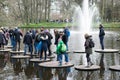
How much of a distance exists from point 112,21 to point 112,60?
233 ft

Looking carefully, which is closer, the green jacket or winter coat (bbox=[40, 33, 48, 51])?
the green jacket

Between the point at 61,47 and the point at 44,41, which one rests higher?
the point at 44,41

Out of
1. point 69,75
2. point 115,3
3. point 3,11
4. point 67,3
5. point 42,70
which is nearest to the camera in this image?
point 69,75

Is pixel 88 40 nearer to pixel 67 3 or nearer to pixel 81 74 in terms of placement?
pixel 81 74

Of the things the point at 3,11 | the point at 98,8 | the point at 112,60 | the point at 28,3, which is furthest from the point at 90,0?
the point at 112,60

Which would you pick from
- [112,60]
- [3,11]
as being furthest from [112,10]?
[112,60]

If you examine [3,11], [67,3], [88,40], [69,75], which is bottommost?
[69,75]

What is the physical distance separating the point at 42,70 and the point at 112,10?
A: 72.7 metres

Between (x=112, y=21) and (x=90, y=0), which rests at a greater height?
(x=90, y=0)

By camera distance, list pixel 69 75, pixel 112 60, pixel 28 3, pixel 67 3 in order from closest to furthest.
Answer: pixel 69 75, pixel 112 60, pixel 28 3, pixel 67 3

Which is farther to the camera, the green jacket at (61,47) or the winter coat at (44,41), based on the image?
the winter coat at (44,41)

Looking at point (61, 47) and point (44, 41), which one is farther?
point (44, 41)

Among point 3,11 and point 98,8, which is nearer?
point 3,11

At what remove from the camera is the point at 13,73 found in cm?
1488
